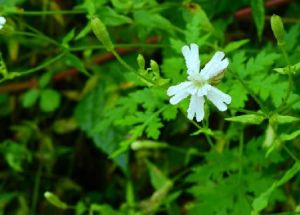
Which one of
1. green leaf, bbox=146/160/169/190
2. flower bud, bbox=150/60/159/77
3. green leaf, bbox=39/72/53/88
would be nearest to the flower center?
flower bud, bbox=150/60/159/77

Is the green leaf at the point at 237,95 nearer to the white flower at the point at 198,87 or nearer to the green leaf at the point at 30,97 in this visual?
the white flower at the point at 198,87

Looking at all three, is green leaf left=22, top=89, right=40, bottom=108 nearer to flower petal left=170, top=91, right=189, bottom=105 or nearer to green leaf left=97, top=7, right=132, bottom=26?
green leaf left=97, top=7, right=132, bottom=26

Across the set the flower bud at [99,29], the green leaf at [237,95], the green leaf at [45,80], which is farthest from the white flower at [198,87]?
the green leaf at [45,80]

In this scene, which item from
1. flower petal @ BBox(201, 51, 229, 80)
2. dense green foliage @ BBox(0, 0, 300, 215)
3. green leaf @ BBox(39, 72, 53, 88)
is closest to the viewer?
flower petal @ BBox(201, 51, 229, 80)

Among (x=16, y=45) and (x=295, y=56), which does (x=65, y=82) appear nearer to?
(x=16, y=45)

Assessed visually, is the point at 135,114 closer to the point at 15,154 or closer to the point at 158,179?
the point at 158,179
